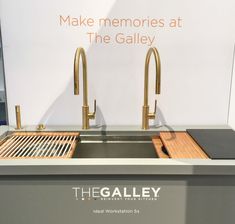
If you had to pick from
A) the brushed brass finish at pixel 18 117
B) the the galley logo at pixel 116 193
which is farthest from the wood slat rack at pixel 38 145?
the the galley logo at pixel 116 193

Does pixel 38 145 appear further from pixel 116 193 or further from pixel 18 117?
pixel 116 193

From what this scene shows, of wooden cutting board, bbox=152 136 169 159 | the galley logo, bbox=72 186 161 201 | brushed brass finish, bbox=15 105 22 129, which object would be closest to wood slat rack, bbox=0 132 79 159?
brushed brass finish, bbox=15 105 22 129

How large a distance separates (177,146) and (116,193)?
1.02 feet

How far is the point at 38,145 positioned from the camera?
1079 mm

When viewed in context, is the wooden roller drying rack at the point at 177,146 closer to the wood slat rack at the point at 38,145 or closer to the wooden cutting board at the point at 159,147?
the wooden cutting board at the point at 159,147

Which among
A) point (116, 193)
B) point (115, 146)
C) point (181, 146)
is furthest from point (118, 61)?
point (116, 193)

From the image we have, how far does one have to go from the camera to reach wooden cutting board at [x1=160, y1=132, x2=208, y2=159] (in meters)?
0.96

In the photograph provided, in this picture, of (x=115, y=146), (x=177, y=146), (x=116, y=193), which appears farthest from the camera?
(x=115, y=146)

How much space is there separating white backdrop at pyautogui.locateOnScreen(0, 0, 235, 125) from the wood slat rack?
16cm

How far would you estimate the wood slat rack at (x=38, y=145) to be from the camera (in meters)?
0.99

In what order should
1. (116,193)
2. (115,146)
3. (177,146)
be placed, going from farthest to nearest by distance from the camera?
(115,146), (177,146), (116,193)

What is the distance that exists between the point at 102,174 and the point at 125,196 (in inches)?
4.4

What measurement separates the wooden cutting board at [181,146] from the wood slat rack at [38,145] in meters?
0.37

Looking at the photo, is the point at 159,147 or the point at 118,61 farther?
the point at 118,61
